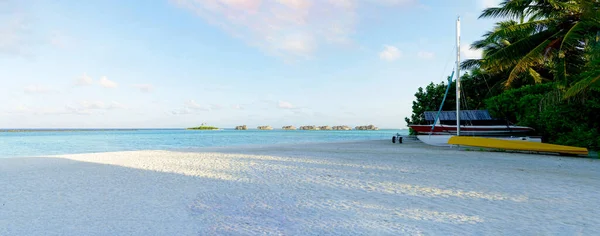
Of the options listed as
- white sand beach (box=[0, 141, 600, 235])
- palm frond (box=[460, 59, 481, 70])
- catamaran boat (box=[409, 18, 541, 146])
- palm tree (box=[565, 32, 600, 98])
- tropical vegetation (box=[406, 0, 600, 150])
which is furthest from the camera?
palm frond (box=[460, 59, 481, 70])

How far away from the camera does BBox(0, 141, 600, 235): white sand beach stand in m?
3.66

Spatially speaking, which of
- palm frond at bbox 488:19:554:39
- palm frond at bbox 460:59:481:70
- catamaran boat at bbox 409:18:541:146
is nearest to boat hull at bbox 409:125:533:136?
catamaran boat at bbox 409:18:541:146

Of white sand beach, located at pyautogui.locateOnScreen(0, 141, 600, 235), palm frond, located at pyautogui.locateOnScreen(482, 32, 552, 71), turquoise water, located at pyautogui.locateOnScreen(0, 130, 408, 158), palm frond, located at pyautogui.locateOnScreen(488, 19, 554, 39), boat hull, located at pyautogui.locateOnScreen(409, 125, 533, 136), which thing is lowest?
turquoise water, located at pyautogui.locateOnScreen(0, 130, 408, 158)

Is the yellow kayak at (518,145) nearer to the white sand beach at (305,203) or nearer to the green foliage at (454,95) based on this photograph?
the white sand beach at (305,203)

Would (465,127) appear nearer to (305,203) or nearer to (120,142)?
(305,203)

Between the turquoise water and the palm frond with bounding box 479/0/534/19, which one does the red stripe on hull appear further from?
the turquoise water

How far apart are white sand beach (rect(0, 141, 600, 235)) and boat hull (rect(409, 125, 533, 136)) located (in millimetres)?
9880

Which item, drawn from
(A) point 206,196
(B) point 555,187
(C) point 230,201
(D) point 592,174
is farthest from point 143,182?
(D) point 592,174

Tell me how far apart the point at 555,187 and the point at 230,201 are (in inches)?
221

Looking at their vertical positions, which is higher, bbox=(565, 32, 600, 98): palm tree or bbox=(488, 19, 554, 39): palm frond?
bbox=(488, 19, 554, 39): palm frond

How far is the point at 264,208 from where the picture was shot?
4496 mm

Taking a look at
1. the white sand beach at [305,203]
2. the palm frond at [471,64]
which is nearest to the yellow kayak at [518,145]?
the white sand beach at [305,203]

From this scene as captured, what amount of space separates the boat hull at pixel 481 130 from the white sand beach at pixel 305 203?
988 centimetres

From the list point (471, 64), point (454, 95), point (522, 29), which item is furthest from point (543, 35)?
point (454, 95)
